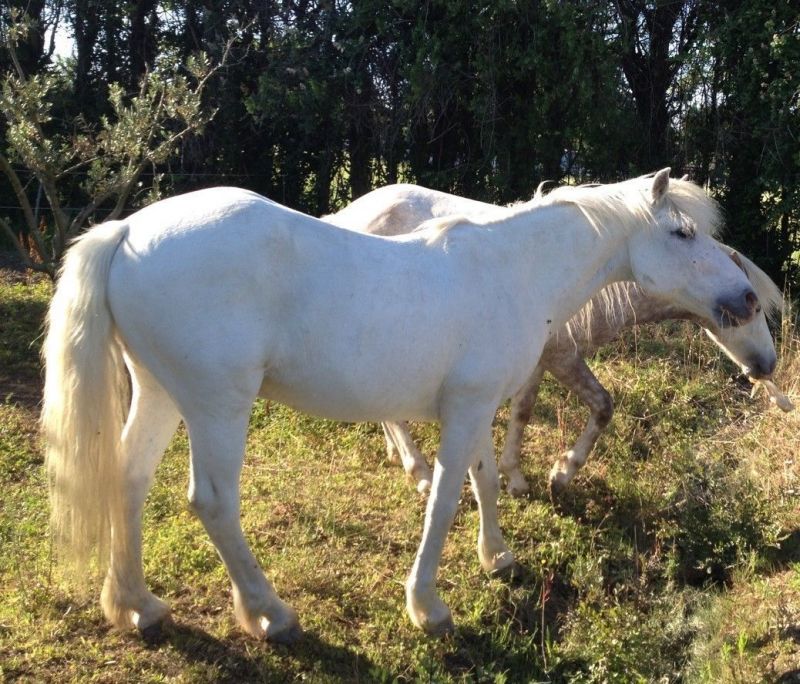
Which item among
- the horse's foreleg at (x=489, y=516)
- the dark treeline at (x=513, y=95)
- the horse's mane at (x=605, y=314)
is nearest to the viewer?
the horse's foreleg at (x=489, y=516)

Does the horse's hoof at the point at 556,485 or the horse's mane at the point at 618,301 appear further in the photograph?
the horse's hoof at the point at 556,485

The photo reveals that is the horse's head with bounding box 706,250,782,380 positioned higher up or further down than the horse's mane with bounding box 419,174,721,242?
further down

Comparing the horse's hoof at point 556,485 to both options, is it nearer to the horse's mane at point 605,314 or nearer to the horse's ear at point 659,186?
the horse's mane at point 605,314

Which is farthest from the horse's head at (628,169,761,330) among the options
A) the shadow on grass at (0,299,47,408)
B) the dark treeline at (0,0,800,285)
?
the dark treeline at (0,0,800,285)

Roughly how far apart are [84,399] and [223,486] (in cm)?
58

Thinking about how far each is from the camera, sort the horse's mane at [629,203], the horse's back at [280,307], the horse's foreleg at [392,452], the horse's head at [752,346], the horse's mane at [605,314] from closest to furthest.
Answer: the horse's back at [280,307] → the horse's mane at [629,203] → the horse's head at [752,346] → the horse's mane at [605,314] → the horse's foreleg at [392,452]

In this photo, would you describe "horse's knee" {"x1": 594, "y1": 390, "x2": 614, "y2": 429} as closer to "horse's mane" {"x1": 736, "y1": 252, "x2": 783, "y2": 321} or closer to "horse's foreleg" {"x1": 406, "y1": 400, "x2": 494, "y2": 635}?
"horse's mane" {"x1": 736, "y1": 252, "x2": 783, "y2": 321}

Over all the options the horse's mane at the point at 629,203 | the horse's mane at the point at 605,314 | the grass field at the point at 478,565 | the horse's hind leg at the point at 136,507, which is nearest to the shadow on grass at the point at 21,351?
the grass field at the point at 478,565

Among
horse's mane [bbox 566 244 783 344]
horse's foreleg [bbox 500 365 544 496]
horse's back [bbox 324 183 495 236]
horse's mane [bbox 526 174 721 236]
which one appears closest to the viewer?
horse's mane [bbox 526 174 721 236]

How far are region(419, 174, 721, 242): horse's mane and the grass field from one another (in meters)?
1.60

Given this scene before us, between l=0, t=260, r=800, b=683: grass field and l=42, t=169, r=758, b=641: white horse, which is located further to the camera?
l=0, t=260, r=800, b=683: grass field

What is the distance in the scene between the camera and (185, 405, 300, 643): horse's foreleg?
8.87 ft

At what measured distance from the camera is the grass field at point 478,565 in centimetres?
296

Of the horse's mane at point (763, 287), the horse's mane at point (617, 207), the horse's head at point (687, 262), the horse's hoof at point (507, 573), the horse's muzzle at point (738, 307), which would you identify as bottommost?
the horse's hoof at point (507, 573)
